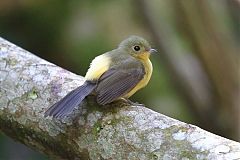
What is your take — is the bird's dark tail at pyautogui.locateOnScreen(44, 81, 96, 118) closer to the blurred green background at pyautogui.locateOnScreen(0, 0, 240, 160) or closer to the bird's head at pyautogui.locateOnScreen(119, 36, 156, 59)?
the bird's head at pyautogui.locateOnScreen(119, 36, 156, 59)

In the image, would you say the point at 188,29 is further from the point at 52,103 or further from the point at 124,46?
the point at 52,103

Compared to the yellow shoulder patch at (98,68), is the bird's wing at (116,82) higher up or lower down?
lower down

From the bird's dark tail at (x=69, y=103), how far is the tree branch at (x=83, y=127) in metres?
0.04

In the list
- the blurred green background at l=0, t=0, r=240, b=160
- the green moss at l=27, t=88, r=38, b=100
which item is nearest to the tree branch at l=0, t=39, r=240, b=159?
the green moss at l=27, t=88, r=38, b=100

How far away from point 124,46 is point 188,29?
172cm

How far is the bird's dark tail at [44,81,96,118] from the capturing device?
2.59 meters

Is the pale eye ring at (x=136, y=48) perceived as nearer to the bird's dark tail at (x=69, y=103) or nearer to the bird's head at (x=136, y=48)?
the bird's head at (x=136, y=48)

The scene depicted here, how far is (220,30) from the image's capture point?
202 inches

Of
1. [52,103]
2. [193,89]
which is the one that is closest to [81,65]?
[193,89]

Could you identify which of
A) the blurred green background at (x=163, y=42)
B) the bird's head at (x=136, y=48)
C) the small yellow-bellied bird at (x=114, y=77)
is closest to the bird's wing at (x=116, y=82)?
the small yellow-bellied bird at (x=114, y=77)

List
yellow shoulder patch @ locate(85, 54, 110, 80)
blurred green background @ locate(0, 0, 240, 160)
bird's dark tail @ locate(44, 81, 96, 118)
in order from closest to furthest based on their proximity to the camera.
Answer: bird's dark tail @ locate(44, 81, 96, 118), yellow shoulder patch @ locate(85, 54, 110, 80), blurred green background @ locate(0, 0, 240, 160)

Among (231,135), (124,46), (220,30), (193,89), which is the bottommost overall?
(231,135)

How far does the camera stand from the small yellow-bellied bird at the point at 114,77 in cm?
267

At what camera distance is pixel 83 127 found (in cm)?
Answer: 256
